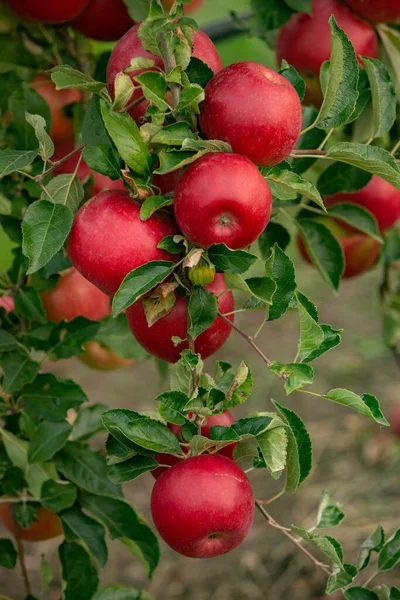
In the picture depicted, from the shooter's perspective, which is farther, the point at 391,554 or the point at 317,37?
the point at 317,37

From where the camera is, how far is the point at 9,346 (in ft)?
3.16

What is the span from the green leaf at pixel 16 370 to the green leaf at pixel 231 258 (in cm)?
38

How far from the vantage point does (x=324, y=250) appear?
1.03 metres

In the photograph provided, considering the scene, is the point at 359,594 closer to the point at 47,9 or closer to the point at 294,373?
the point at 294,373

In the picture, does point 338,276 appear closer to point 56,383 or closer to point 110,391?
point 56,383

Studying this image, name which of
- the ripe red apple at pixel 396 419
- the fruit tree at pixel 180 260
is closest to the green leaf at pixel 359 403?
the fruit tree at pixel 180 260

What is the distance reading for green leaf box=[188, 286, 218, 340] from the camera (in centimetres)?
69

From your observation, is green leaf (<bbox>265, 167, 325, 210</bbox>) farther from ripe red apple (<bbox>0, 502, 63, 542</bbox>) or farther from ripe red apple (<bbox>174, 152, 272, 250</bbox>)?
ripe red apple (<bbox>0, 502, 63, 542</bbox>)

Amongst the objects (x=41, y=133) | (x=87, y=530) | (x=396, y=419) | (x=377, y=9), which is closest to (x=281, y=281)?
(x=41, y=133)

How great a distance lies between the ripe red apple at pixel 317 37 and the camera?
3.64ft

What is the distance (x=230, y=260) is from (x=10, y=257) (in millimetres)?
838

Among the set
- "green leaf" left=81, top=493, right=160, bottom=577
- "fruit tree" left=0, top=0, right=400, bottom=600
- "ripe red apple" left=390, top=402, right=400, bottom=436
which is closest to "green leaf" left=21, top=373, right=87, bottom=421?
"fruit tree" left=0, top=0, right=400, bottom=600

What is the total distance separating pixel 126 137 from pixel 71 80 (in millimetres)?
99

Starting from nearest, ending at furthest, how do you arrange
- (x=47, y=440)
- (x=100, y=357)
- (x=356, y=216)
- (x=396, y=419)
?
(x=47, y=440), (x=356, y=216), (x=100, y=357), (x=396, y=419)
